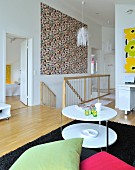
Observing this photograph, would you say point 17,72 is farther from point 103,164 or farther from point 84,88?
point 103,164

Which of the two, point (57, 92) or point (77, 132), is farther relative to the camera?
point (57, 92)

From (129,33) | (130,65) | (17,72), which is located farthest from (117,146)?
(17,72)

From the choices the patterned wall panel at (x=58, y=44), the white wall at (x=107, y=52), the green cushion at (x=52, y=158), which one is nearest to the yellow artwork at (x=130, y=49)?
the patterned wall panel at (x=58, y=44)

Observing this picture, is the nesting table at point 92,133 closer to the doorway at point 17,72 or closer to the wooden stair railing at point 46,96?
the doorway at point 17,72

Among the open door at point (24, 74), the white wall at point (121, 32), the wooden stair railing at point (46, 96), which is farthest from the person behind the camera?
the wooden stair railing at point (46, 96)

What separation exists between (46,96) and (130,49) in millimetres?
3145

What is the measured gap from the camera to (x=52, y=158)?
0.96m

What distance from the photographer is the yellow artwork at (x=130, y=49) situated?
5113 millimetres

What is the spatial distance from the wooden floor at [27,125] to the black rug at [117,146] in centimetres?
15

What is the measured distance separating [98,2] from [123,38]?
1.75 m

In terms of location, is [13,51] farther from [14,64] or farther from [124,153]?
[124,153]

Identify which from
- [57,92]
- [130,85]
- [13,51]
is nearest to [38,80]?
Answer: [57,92]

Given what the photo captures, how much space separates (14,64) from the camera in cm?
873

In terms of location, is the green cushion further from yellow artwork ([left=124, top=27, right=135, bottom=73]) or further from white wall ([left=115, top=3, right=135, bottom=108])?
white wall ([left=115, top=3, right=135, bottom=108])
